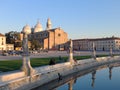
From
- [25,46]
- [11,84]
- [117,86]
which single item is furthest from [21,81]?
[117,86]

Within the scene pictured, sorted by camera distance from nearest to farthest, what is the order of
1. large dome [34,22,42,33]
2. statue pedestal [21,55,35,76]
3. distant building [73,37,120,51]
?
statue pedestal [21,55,35,76]
distant building [73,37,120,51]
large dome [34,22,42,33]

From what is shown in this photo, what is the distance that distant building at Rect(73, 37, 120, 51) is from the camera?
12662 cm

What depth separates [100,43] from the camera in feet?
443

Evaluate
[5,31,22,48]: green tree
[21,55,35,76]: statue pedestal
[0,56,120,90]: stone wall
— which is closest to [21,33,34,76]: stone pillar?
[21,55,35,76]: statue pedestal

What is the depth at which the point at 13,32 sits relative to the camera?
10375 centimetres

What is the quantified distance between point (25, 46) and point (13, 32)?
88884mm

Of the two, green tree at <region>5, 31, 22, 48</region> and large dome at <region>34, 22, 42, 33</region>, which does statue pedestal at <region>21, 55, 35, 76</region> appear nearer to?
green tree at <region>5, 31, 22, 48</region>

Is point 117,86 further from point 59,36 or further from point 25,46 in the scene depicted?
point 59,36

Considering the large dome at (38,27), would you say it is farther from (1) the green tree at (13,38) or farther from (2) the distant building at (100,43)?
(1) the green tree at (13,38)

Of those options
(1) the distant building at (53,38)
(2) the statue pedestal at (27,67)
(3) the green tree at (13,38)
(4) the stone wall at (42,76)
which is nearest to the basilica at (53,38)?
(1) the distant building at (53,38)

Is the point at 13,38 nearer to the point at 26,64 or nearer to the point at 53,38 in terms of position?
the point at 53,38

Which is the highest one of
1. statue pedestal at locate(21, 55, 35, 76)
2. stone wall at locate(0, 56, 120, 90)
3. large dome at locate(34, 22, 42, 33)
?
large dome at locate(34, 22, 42, 33)

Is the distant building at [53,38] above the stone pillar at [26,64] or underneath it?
above

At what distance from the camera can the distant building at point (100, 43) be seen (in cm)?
12662
